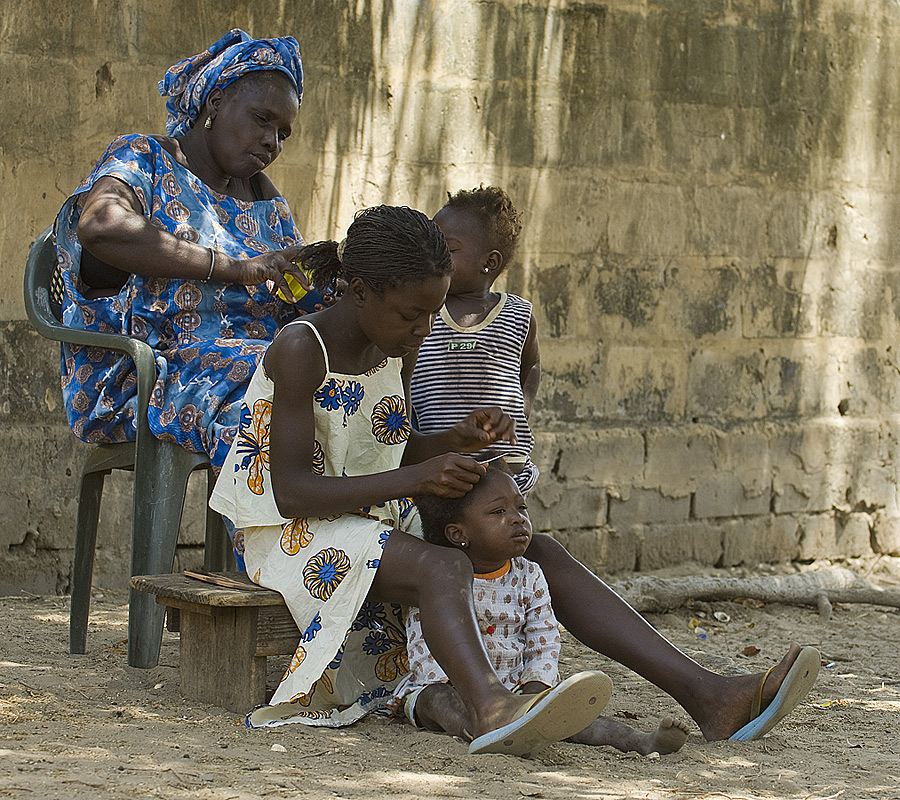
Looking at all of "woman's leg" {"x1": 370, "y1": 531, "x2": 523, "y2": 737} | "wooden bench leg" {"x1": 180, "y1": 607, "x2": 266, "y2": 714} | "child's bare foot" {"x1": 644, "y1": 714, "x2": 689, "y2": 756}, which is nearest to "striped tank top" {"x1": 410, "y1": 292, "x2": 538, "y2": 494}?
"woman's leg" {"x1": 370, "y1": 531, "x2": 523, "y2": 737}

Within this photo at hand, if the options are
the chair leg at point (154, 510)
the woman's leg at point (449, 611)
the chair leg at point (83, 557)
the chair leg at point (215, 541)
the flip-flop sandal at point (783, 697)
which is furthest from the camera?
the chair leg at point (215, 541)

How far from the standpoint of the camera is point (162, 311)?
11.8ft

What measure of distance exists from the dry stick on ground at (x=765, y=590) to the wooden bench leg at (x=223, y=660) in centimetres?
221

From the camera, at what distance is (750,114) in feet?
18.5

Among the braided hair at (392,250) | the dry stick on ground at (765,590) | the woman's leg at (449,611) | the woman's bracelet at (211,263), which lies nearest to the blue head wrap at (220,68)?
the woman's bracelet at (211,263)

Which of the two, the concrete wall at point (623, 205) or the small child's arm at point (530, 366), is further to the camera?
the concrete wall at point (623, 205)

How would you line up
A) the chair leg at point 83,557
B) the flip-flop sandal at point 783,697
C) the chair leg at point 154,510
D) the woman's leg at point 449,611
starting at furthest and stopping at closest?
1. the chair leg at point 83,557
2. the chair leg at point 154,510
3. the flip-flop sandal at point 783,697
4. the woman's leg at point 449,611

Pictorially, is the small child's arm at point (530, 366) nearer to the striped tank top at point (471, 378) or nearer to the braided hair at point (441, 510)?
the striped tank top at point (471, 378)

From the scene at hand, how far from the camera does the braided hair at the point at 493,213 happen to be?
11.9 feet

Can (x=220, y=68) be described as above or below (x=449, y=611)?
above

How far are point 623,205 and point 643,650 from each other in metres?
2.87

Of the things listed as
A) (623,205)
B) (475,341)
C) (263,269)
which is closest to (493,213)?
(475,341)

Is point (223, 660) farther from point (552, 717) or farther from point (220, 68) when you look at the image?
point (220, 68)

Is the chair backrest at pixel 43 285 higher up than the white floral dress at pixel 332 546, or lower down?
higher up
